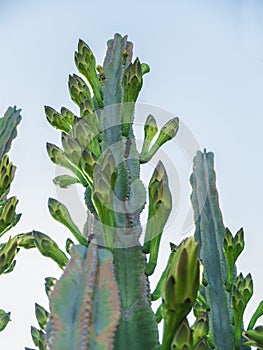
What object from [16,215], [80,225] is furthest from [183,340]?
[16,215]

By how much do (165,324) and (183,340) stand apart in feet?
0.22

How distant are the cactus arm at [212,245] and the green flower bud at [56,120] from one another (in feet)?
1.88

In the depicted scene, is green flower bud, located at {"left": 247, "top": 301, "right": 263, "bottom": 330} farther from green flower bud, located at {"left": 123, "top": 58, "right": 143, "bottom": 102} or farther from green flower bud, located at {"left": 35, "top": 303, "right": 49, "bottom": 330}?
green flower bud, located at {"left": 123, "top": 58, "right": 143, "bottom": 102}

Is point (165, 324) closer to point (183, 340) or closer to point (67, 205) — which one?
point (183, 340)

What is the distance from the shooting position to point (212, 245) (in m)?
2.10

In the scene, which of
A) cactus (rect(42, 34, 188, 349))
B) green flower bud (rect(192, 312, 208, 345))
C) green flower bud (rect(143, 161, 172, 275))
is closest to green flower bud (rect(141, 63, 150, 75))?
cactus (rect(42, 34, 188, 349))

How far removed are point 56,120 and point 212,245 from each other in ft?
2.51

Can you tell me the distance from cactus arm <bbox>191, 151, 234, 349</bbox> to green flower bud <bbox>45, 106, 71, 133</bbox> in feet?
1.88

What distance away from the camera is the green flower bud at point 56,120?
85.7 inches

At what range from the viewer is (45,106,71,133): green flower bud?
2.18m

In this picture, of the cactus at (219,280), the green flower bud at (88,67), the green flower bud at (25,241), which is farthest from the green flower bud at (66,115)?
the cactus at (219,280)

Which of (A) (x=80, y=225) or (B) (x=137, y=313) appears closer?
(B) (x=137, y=313)

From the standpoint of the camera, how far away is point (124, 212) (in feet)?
5.58

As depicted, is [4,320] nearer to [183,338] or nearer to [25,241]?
[25,241]
